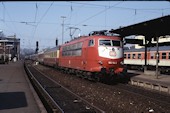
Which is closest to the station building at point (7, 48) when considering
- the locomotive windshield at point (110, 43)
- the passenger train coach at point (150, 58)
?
the passenger train coach at point (150, 58)

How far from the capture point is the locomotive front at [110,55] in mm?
19766

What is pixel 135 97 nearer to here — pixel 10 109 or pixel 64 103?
pixel 64 103

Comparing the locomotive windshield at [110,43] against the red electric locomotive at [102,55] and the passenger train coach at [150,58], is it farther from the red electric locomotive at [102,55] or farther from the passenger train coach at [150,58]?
the passenger train coach at [150,58]

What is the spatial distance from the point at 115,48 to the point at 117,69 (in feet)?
4.61

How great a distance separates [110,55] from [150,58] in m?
17.0

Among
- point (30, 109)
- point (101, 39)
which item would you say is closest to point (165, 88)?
point (101, 39)

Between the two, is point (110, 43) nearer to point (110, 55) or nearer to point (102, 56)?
point (110, 55)

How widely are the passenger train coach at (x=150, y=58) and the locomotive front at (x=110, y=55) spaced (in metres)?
12.1

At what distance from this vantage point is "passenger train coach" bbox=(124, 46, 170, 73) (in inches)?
1239

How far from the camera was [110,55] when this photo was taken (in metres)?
19.9


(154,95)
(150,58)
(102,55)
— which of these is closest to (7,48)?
(150,58)

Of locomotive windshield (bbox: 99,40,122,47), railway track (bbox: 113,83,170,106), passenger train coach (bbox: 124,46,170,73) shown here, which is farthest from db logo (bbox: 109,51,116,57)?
passenger train coach (bbox: 124,46,170,73)

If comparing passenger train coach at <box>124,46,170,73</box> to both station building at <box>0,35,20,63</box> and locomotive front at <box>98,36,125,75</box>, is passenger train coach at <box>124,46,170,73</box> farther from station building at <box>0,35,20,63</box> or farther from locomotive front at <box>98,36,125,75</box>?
station building at <box>0,35,20,63</box>

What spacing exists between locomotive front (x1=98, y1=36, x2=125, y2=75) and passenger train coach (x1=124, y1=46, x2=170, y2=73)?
476 inches
